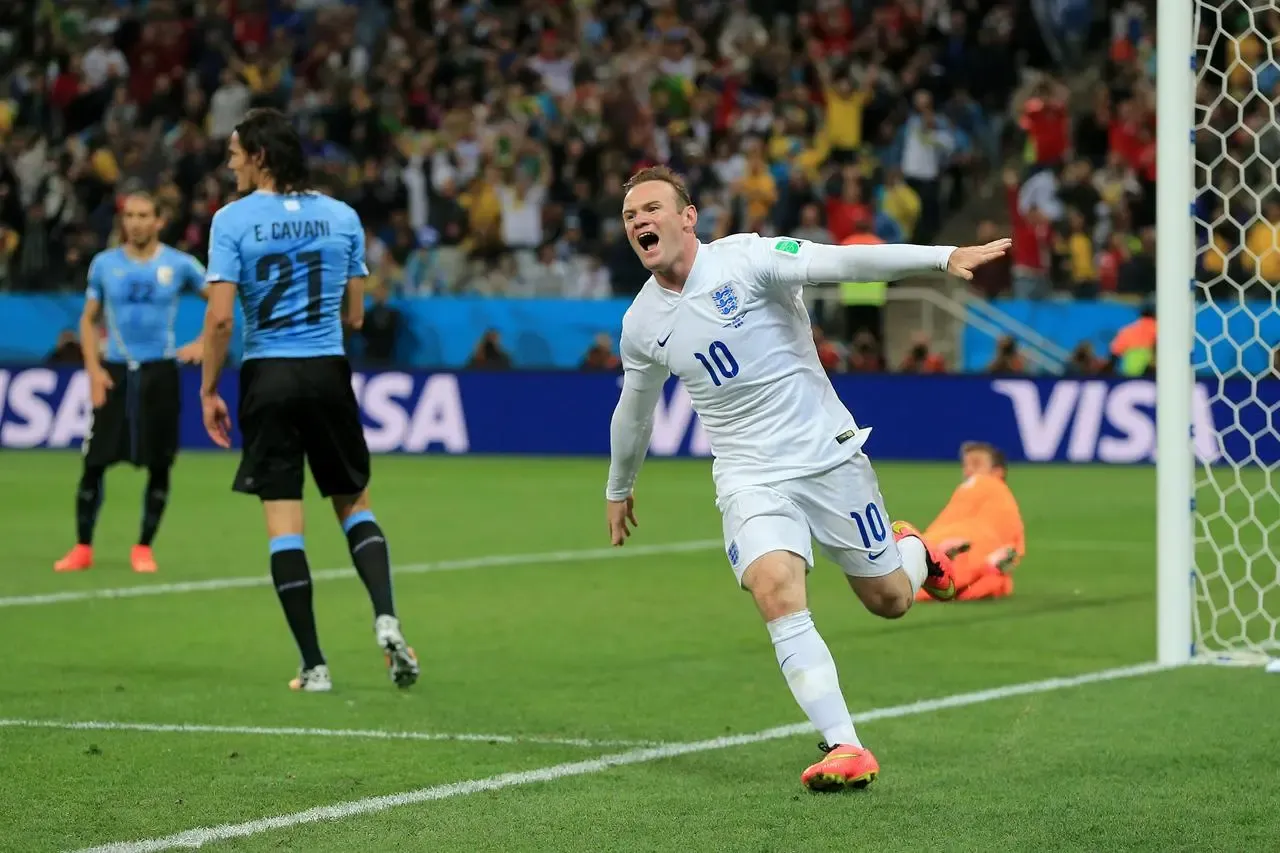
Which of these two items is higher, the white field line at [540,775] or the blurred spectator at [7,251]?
the blurred spectator at [7,251]

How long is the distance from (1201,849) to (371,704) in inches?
132

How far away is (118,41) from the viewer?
2794 cm

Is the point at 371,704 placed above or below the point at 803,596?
below

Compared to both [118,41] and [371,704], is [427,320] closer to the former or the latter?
[118,41]

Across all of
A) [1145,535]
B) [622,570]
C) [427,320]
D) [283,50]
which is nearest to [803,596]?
[622,570]

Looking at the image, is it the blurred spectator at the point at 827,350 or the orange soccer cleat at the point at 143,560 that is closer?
the orange soccer cleat at the point at 143,560

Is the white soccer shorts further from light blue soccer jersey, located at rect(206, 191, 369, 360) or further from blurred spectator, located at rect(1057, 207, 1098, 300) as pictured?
blurred spectator, located at rect(1057, 207, 1098, 300)

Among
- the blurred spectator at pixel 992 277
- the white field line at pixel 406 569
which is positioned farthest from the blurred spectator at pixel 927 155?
the white field line at pixel 406 569

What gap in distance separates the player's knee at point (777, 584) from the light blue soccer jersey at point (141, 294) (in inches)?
248

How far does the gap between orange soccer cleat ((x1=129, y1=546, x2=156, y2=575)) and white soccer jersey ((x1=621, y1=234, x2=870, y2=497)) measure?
6214mm

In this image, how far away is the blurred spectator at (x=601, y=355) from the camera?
2061 cm

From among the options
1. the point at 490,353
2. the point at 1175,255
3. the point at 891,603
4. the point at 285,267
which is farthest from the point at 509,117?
the point at 891,603

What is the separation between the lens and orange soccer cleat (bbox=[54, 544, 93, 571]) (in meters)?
11.8

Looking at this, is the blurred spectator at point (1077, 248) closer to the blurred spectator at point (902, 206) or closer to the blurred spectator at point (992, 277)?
the blurred spectator at point (992, 277)
